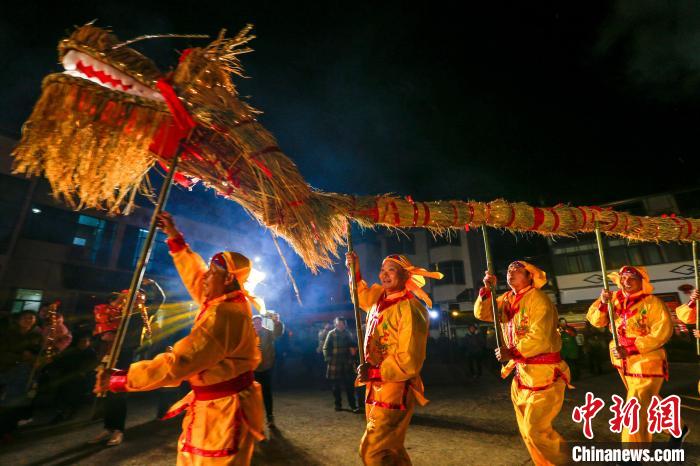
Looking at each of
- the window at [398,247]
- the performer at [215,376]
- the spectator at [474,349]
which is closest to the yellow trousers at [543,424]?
Answer: the performer at [215,376]

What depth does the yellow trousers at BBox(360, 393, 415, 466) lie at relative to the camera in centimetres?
288

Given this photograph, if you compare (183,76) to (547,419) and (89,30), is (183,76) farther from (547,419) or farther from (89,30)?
(547,419)

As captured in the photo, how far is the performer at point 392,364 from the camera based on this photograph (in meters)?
2.93

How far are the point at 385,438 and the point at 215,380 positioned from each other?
1.53 metres

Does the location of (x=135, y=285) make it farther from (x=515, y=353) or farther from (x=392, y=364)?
(x=515, y=353)

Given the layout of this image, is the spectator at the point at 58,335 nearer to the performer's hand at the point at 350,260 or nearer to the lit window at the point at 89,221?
the performer's hand at the point at 350,260

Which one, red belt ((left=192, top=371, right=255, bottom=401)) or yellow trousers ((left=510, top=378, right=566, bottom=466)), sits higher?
red belt ((left=192, top=371, right=255, bottom=401))

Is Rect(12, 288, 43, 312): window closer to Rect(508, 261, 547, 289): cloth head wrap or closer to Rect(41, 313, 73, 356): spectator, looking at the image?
Rect(41, 313, 73, 356): spectator

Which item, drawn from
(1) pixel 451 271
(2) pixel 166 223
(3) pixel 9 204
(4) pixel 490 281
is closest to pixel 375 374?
(4) pixel 490 281

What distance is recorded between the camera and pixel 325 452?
15.1 ft

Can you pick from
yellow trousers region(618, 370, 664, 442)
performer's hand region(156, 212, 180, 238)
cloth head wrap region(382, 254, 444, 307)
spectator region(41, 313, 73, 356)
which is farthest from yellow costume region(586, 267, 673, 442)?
spectator region(41, 313, 73, 356)

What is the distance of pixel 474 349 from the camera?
11422 millimetres

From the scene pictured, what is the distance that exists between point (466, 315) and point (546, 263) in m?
6.84

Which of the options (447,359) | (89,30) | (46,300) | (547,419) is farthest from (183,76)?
(447,359)
